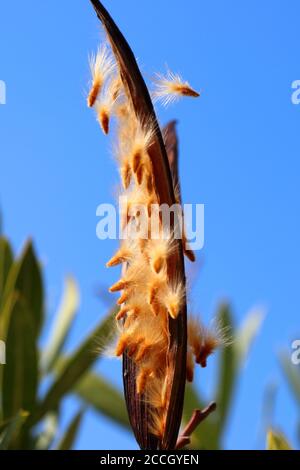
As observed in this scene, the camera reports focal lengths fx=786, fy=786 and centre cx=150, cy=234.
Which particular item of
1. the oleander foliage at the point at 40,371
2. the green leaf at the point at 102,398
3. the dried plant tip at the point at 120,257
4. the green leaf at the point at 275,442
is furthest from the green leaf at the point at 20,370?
the dried plant tip at the point at 120,257

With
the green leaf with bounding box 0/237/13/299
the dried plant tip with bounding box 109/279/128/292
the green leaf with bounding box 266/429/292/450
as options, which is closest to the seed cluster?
the dried plant tip with bounding box 109/279/128/292

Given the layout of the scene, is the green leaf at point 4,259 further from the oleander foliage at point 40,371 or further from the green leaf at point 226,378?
the green leaf at point 226,378

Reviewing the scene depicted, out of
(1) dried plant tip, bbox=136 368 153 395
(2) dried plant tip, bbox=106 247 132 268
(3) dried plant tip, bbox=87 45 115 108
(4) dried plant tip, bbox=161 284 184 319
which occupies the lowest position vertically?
(1) dried plant tip, bbox=136 368 153 395

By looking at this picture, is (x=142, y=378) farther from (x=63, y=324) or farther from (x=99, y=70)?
(x=63, y=324)

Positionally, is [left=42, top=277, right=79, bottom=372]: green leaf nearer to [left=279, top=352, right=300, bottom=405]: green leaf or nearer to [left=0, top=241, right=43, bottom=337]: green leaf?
[left=0, top=241, right=43, bottom=337]: green leaf
